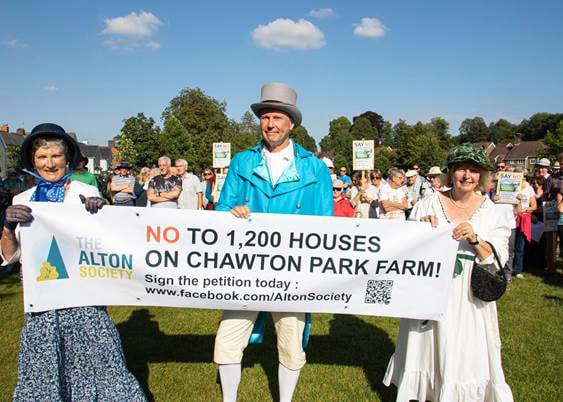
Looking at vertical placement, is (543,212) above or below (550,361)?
above

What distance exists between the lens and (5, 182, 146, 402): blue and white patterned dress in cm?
269

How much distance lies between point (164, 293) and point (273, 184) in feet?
3.60

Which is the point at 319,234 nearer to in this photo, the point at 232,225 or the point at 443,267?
the point at 232,225

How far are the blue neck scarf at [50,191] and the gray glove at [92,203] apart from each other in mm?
129

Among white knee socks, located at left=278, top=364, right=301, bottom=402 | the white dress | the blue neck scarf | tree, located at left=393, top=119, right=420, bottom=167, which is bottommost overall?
white knee socks, located at left=278, top=364, right=301, bottom=402

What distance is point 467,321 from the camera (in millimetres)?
3195

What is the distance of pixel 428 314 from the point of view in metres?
3.16

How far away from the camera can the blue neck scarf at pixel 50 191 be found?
2.88 m

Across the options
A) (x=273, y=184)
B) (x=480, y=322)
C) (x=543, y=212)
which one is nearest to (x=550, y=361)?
(x=480, y=322)

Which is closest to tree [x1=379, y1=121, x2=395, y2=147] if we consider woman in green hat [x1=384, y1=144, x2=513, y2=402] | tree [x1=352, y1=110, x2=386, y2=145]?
tree [x1=352, y1=110, x2=386, y2=145]

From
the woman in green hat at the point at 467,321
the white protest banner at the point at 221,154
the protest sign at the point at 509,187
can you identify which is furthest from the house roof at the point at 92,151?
the woman in green hat at the point at 467,321

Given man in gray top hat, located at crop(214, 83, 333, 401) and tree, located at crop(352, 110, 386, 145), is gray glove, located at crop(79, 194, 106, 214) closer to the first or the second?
man in gray top hat, located at crop(214, 83, 333, 401)

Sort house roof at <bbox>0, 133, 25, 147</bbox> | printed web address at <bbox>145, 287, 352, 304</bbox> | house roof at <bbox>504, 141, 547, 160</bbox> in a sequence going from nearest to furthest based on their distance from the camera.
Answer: printed web address at <bbox>145, 287, 352, 304</bbox>
house roof at <bbox>0, 133, 25, 147</bbox>
house roof at <bbox>504, 141, 547, 160</bbox>

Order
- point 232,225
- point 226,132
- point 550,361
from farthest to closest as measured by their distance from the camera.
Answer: point 226,132, point 550,361, point 232,225
